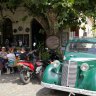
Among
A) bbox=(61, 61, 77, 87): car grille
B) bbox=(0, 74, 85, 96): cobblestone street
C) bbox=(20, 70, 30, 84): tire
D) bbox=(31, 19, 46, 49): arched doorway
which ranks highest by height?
bbox=(31, 19, 46, 49): arched doorway

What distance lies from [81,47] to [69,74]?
70.1 inches

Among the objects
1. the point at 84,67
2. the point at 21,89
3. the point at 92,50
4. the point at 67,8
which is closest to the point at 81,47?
the point at 92,50

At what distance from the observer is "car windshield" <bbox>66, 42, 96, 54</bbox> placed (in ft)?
28.8

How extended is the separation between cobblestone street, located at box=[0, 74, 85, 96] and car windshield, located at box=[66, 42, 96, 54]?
166cm

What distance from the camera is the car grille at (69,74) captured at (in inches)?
297

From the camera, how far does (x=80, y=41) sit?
9352 mm

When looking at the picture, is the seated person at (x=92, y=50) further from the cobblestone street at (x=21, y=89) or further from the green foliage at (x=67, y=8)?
the cobblestone street at (x=21, y=89)

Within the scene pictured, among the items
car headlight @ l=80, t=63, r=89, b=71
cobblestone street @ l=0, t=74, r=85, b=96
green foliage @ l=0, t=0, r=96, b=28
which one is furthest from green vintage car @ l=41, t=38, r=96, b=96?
green foliage @ l=0, t=0, r=96, b=28

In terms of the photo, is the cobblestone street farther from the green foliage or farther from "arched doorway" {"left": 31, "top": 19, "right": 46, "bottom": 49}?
"arched doorway" {"left": 31, "top": 19, "right": 46, "bottom": 49}

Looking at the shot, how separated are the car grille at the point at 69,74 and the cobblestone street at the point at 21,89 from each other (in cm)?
100

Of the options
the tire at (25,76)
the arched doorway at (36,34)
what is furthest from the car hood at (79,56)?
the arched doorway at (36,34)

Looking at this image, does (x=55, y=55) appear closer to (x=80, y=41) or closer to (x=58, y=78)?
(x=80, y=41)

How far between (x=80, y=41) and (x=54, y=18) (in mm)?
1966

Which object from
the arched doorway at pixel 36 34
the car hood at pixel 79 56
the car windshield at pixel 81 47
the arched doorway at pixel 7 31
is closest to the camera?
the car hood at pixel 79 56
